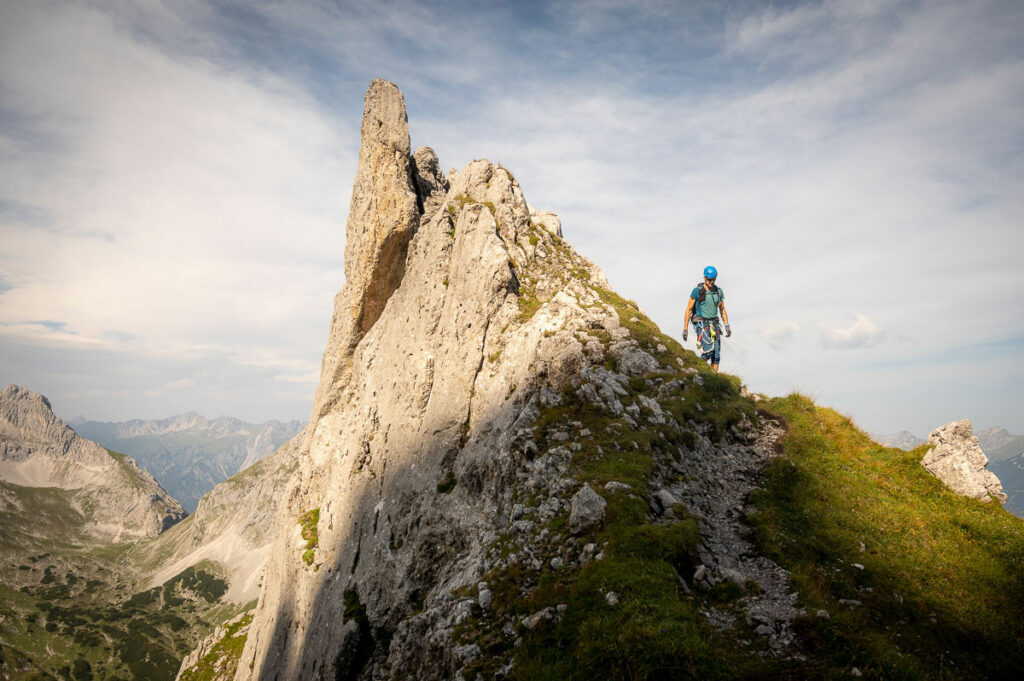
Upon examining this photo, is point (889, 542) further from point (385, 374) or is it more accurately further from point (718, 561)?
point (385, 374)

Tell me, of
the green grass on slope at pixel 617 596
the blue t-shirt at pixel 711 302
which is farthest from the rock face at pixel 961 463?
the blue t-shirt at pixel 711 302

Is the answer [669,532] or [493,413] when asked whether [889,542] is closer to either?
[669,532]

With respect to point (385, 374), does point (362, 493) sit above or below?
below

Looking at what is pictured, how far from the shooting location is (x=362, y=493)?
3094cm

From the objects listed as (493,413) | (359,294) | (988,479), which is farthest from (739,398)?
(359,294)

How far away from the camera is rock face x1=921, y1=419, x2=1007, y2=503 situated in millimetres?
14203

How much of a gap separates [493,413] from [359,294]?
21.6 meters

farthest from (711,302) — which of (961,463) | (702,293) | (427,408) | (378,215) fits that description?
(378,215)

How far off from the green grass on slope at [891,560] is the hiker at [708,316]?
7100mm

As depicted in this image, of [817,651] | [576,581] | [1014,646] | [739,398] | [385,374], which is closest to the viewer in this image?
[817,651]

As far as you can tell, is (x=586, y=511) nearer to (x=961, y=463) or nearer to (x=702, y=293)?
(x=961, y=463)

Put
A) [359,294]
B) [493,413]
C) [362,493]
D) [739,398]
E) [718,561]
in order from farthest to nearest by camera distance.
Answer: [359,294] → [362,493] → [493,413] → [739,398] → [718,561]

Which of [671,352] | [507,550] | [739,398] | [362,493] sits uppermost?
[671,352]

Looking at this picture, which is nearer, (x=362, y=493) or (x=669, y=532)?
(x=669, y=532)
